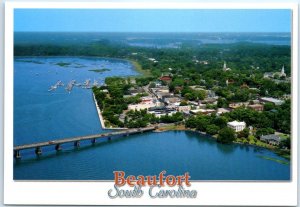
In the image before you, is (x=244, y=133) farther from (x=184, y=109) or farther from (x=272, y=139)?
(x=184, y=109)

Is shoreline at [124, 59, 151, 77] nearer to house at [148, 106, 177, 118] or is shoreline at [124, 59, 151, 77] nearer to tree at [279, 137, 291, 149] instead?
house at [148, 106, 177, 118]

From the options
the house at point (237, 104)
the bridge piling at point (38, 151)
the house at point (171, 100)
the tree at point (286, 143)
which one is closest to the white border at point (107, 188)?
the tree at point (286, 143)

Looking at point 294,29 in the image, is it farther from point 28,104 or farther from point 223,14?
point 28,104

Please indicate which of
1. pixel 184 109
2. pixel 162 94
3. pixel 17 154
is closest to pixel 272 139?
pixel 184 109

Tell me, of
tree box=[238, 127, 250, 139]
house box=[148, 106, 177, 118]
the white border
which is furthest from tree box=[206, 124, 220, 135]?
the white border

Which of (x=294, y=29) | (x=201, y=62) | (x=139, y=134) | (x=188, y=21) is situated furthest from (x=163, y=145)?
(x=294, y=29)
